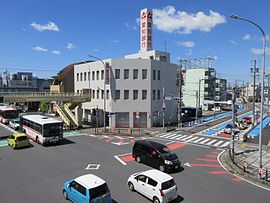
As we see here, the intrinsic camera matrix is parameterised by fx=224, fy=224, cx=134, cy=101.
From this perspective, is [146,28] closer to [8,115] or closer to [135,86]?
[135,86]

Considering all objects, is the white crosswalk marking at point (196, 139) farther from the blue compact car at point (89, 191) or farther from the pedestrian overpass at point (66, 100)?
the blue compact car at point (89, 191)

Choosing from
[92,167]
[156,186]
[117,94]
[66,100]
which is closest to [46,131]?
[92,167]

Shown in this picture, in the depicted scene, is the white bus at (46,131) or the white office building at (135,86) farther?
the white office building at (135,86)

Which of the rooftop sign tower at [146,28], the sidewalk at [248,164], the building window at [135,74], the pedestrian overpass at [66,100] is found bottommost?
the sidewalk at [248,164]

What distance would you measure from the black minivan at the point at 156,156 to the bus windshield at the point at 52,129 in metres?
11.4

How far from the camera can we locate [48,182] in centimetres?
1634

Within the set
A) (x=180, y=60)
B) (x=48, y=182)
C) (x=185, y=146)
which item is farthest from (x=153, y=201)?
(x=180, y=60)

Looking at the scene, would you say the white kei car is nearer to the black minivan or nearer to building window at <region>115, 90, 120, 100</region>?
the black minivan

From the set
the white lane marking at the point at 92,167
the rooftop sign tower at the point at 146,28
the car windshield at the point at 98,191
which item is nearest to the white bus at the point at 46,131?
the white lane marking at the point at 92,167

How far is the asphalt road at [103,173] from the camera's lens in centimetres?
1416

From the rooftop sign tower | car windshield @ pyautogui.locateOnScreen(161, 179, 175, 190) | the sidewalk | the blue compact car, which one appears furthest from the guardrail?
the rooftop sign tower

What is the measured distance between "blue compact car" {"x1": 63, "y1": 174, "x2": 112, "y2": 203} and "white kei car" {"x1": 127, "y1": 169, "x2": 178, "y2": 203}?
8.35ft

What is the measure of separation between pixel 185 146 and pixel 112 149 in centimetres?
944

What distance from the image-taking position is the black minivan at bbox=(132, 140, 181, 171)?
1855cm
